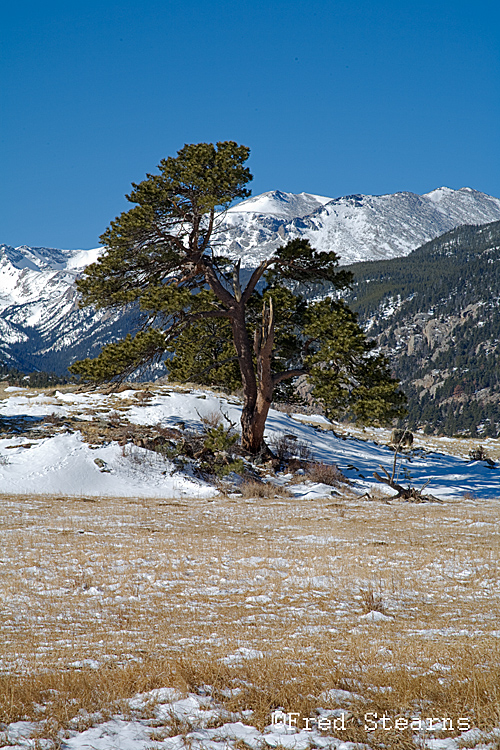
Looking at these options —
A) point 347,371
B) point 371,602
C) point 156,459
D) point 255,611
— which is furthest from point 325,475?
point 255,611

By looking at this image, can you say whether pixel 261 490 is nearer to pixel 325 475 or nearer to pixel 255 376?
pixel 325 475

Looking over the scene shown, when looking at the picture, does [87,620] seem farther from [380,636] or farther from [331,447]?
[331,447]

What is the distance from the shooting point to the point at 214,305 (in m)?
21.7

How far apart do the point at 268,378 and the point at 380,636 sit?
52.0ft

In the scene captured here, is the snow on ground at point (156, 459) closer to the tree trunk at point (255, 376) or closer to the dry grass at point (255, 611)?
the tree trunk at point (255, 376)

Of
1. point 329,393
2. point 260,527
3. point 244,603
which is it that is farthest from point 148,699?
point 329,393

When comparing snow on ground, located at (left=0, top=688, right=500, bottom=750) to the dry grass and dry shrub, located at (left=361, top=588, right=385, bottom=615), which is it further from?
dry shrub, located at (left=361, top=588, right=385, bottom=615)

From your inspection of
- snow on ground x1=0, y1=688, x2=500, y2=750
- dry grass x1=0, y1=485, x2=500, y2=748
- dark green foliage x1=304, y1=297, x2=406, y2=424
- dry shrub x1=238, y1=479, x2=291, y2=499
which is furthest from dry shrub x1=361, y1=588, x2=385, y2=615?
dark green foliage x1=304, y1=297, x2=406, y2=424

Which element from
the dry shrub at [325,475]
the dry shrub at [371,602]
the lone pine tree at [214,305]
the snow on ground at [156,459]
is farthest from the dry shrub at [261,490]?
the dry shrub at [371,602]

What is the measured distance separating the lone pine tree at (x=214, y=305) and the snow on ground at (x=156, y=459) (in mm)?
2966

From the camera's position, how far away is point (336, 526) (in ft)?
39.3

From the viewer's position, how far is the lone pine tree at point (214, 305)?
1939 cm

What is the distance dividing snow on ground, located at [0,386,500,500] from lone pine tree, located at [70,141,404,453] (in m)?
2.97

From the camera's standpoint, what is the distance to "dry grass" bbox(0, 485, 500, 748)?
13.6 ft
